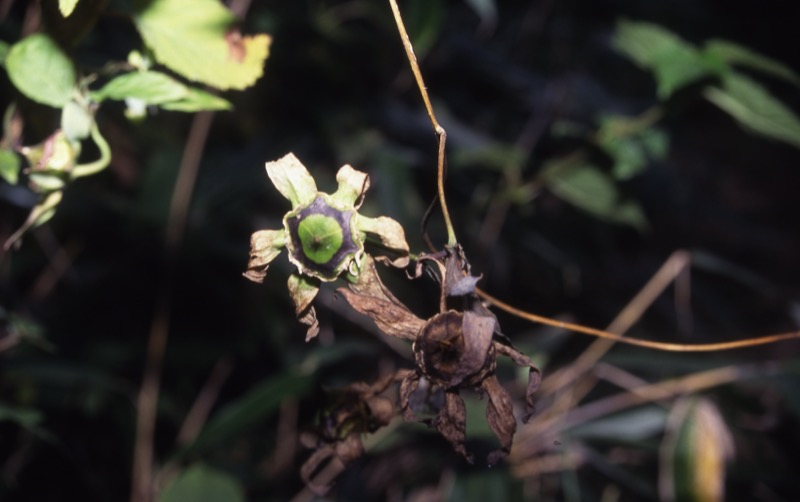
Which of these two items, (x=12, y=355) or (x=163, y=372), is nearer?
(x=12, y=355)

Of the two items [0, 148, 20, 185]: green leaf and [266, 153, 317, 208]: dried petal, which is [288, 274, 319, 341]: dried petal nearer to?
[266, 153, 317, 208]: dried petal

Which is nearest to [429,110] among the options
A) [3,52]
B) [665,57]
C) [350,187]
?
[350,187]

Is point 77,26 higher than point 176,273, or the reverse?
point 77,26

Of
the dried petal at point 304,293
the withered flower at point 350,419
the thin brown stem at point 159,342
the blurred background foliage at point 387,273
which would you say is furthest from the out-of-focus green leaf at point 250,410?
the dried petal at point 304,293

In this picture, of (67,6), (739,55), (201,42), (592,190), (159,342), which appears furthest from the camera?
(159,342)

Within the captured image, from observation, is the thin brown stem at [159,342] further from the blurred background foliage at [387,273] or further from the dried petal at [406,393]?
the dried petal at [406,393]

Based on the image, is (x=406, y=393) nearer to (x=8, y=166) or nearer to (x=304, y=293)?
(x=304, y=293)

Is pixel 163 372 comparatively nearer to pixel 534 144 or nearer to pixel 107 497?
pixel 107 497

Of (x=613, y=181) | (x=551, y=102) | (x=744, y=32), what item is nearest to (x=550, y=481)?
(x=613, y=181)
